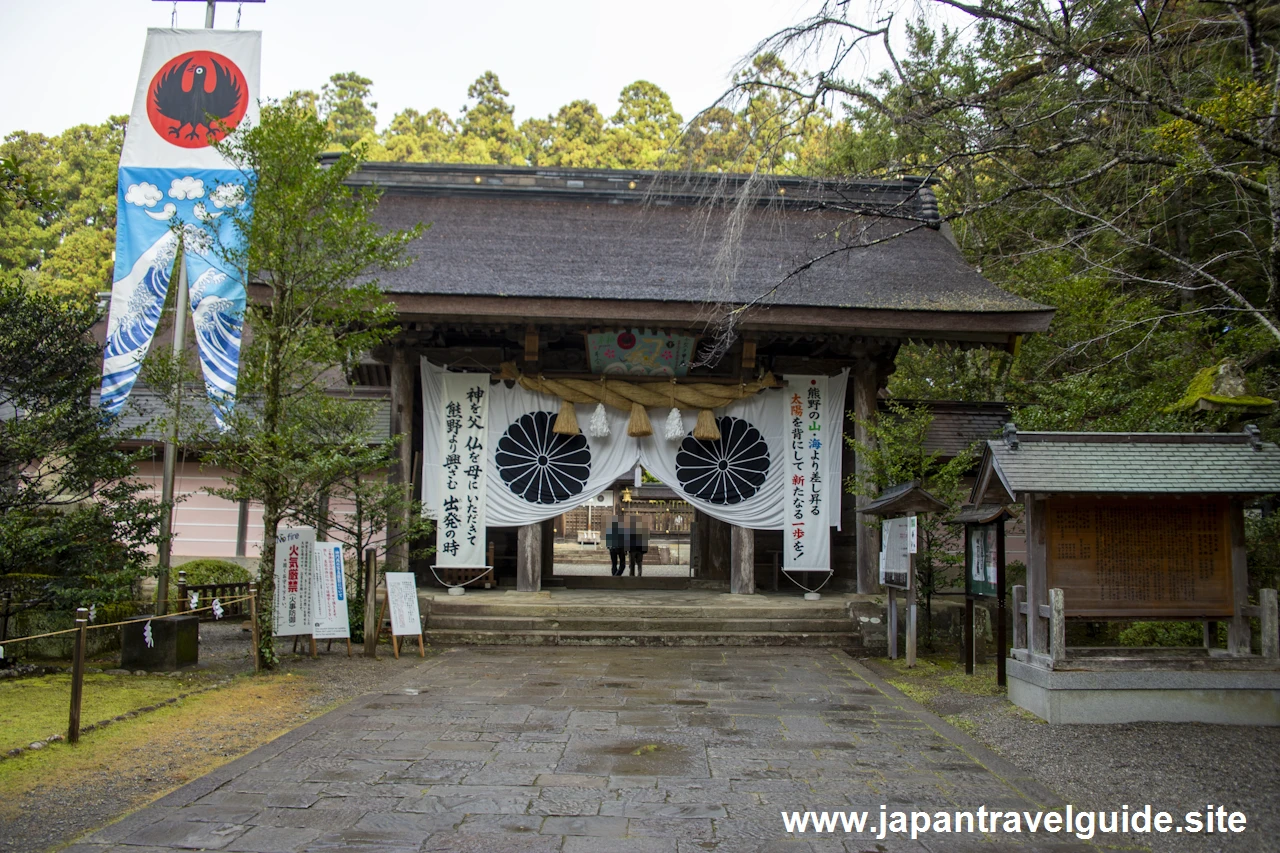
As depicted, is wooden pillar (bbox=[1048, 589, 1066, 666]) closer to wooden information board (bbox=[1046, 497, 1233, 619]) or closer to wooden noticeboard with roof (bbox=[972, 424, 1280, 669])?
wooden noticeboard with roof (bbox=[972, 424, 1280, 669])

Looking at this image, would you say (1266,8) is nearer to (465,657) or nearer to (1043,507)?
(1043,507)

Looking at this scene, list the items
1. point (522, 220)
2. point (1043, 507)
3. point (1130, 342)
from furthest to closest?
point (522, 220) → point (1130, 342) → point (1043, 507)

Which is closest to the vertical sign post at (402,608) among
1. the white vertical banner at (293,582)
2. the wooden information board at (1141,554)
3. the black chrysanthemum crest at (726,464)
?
the white vertical banner at (293,582)

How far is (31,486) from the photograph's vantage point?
7992mm

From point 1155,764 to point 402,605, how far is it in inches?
285

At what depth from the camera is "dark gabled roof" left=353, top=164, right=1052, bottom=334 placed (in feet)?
35.7

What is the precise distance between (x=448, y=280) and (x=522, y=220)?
125 inches

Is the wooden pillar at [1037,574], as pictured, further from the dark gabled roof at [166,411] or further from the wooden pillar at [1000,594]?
the dark gabled roof at [166,411]

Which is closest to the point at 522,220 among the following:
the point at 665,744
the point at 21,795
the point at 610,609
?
the point at 610,609

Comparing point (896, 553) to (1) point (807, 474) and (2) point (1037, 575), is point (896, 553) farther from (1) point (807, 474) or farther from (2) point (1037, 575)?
(1) point (807, 474)

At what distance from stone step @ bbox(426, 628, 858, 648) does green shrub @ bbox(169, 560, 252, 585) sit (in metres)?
3.87

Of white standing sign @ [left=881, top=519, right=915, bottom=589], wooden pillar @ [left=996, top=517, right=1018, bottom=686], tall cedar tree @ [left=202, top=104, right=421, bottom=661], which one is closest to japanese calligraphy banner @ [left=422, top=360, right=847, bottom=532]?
white standing sign @ [left=881, top=519, right=915, bottom=589]

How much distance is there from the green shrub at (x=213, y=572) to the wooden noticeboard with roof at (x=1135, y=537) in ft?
33.8

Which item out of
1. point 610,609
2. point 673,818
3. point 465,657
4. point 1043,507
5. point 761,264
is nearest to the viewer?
point 673,818
